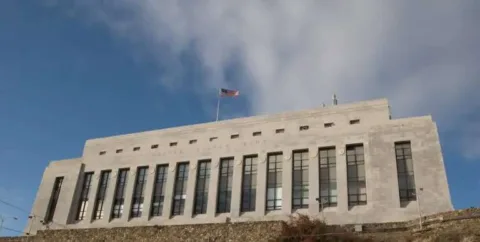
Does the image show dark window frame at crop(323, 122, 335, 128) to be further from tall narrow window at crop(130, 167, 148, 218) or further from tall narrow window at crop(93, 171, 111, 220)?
tall narrow window at crop(93, 171, 111, 220)

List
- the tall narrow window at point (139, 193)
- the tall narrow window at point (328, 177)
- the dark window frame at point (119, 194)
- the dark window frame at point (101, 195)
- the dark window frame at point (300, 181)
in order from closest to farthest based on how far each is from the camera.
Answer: the tall narrow window at point (328, 177) < the dark window frame at point (300, 181) < the tall narrow window at point (139, 193) < the dark window frame at point (119, 194) < the dark window frame at point (101, 195)

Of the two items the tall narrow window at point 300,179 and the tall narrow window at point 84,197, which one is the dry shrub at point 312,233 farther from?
the tall narrow window at point 84,197

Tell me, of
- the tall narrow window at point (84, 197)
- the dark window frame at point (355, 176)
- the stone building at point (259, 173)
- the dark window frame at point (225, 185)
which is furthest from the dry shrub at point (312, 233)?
the tall narrow window at point (84, 197)

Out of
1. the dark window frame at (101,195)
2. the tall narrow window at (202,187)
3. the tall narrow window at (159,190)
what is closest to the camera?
the tall narrow window at (202,187)

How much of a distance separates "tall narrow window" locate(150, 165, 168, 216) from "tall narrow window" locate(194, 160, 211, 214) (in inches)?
156

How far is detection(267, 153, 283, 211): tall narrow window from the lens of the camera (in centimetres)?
4266

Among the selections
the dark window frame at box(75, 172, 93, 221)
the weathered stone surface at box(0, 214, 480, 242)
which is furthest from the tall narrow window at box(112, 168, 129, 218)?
the weathered stone surface at box(0, 214, 480, 242)

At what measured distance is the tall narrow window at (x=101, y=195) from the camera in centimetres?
5019

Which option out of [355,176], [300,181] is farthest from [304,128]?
[355,176]

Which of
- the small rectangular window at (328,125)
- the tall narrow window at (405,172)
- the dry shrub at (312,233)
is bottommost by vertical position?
the dry shrub at (312,233)

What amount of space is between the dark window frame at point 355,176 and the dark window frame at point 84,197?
1129 inches

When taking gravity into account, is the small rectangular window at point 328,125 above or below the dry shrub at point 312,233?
above

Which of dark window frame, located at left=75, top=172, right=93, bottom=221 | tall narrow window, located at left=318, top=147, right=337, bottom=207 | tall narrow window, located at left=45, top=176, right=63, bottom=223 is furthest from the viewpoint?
tall narrow window, located at left=45, top=176, right=63, bottom=223

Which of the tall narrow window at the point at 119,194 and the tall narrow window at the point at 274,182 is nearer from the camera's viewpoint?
the tall narrow window at the point at 274,182
